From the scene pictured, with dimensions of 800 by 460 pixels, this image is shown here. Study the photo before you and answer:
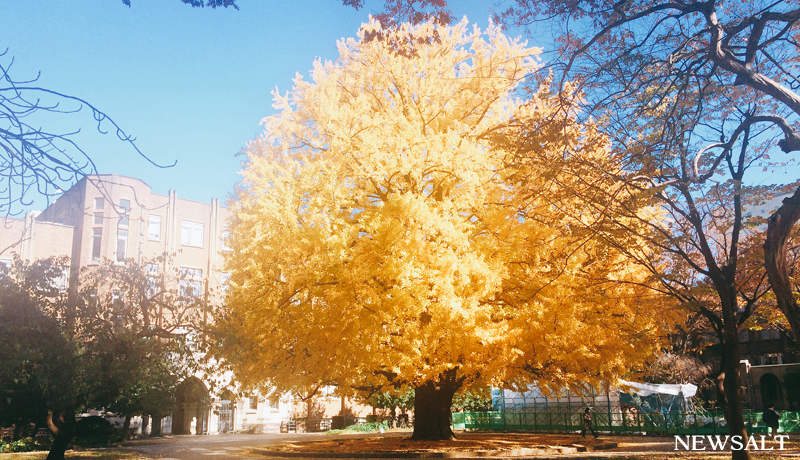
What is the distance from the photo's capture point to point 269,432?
40.8 meters

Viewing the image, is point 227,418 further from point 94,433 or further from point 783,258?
point 783,258

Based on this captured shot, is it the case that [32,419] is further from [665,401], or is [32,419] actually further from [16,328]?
[665,401]

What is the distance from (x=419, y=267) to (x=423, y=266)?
10 centimetres

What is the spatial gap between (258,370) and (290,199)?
541cm

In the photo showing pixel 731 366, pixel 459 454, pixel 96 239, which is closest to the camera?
pixel 731 366

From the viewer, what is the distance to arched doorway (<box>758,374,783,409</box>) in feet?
131

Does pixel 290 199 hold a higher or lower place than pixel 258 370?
higher

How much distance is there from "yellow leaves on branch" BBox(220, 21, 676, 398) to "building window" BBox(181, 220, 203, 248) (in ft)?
89.2

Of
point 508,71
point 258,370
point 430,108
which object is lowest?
point 258,370

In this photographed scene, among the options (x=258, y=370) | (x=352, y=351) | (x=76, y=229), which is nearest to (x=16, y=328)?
(x=258, y=370)

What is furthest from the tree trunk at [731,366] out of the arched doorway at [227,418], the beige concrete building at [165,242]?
the arched doorway at [227,418]

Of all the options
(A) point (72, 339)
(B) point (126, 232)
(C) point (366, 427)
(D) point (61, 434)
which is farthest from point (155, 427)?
(A) point (72, 339)

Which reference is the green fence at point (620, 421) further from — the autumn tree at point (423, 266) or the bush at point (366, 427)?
the autumn tree at point (423, 266)

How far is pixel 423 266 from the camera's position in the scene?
45.1 ft
